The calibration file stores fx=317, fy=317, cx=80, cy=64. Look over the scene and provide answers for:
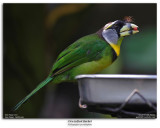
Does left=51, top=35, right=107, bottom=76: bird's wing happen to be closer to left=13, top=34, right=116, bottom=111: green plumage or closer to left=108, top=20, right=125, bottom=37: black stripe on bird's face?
left=13, top=34, right=116, bottom=111: green plumage

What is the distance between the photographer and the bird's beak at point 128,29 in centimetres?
181

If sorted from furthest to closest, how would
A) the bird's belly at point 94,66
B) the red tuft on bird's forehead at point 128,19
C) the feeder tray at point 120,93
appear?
the red tuft on bird's forehead at point 128,19, the bird's belly at point 94,66, the feeder tray at point 120,93

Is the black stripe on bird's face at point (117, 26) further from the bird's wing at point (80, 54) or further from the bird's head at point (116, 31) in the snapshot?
the bird's wing at point (80, 54)

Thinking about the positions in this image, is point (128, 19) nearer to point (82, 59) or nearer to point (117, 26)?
point (117, 26)

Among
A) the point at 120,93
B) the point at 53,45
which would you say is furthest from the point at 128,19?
the point at 120,93

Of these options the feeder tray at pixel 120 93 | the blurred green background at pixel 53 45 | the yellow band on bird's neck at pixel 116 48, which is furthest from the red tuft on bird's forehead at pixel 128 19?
the feeder tray at pixel 120 93

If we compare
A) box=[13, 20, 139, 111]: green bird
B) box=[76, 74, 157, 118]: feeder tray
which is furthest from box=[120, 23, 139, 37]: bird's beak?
box=[76, 74, 157, 118]: feeder tray

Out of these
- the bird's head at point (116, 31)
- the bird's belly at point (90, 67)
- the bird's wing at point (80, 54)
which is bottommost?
the bird's belly at point (90, 67)

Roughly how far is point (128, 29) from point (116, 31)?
76mm

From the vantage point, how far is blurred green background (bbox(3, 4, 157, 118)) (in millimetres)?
1950

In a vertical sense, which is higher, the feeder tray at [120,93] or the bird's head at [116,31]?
the bird's head at [116,31]

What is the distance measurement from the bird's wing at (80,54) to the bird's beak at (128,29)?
123 millimetres

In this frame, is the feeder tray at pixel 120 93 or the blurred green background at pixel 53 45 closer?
the feeder tray at pixel 120 93

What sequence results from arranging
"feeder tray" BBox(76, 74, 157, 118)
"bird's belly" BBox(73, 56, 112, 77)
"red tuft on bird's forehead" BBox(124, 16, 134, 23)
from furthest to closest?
"red tuft on bird's forehead" BBox(124, 16, 134, 23), "bird's belly" BBox(73, 56, 112, 77), "feeder tray" BBox(76, 74, 157, 118)
